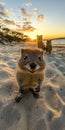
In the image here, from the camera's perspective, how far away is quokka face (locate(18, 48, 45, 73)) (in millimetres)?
3141

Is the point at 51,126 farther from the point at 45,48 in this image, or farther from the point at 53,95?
the point at 45,48

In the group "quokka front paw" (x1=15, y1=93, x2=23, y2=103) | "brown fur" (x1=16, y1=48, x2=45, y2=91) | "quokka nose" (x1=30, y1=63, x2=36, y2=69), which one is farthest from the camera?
"quokka front paw" (x1=15, y1=93, x2=23, y2=103)

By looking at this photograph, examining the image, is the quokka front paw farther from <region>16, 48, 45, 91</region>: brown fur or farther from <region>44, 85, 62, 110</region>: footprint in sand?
<region>44, 85, 62, 110</region>: footprint in sand

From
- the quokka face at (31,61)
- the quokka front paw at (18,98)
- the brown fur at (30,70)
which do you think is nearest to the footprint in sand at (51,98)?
the brown fur at (30,70)

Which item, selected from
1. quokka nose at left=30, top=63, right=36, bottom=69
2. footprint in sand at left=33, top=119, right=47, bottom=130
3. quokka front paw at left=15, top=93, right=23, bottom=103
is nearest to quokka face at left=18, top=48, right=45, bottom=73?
quokka nose at left=30, top=63, right=36, bottom=69

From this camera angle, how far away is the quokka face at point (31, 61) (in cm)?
314

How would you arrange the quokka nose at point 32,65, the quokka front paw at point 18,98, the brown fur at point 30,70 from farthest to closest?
the quokka front paw at point 18,98, the brown fur at point 30,70, the quokka nose at point 32,65

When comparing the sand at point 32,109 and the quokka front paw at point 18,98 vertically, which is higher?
the quokka front paw at point 18,98

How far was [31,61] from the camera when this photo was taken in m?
3.20

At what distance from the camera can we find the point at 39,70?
11.0 feet

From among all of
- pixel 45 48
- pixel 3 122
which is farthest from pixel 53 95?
pixel 45 48

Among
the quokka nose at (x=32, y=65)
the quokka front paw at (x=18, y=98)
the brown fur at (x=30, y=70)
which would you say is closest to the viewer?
the quokka nose at (x=32, y=65)

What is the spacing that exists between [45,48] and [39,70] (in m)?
7.64

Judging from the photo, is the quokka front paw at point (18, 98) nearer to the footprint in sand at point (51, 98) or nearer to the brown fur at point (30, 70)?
the brown fur at point (30, 70)
